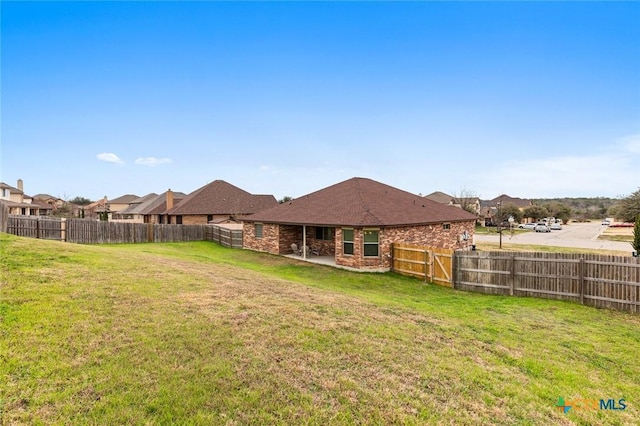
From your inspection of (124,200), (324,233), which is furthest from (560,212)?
(124,200)

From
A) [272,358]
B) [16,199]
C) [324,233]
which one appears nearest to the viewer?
[272,358]

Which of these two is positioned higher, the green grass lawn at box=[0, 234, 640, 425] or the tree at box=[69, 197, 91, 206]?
the tree at box=[69, 197, 91, 206]

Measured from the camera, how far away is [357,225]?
1644 centimetres

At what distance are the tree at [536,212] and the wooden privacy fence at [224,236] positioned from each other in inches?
2818

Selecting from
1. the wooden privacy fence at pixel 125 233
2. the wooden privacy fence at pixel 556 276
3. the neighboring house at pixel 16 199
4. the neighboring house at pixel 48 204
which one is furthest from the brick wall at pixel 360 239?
the neighboring house at pixel 48 204

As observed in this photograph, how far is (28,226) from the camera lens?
1994 cm

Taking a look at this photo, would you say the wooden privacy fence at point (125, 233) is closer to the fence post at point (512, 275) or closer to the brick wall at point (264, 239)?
the brick wall at point (264, 239)

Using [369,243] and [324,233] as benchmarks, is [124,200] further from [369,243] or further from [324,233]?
[369,243]

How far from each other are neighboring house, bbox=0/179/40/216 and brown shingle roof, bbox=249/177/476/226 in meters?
46.1

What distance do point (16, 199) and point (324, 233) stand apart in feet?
194

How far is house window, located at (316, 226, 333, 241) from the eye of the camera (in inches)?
835

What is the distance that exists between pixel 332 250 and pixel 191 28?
48.6ft

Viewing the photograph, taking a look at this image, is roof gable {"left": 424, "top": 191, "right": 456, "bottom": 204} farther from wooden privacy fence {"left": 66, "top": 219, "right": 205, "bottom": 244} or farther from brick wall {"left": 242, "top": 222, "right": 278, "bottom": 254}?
wooden privacy fence {"left": 66, "top": 219, "right": 205, "bottom": 244}

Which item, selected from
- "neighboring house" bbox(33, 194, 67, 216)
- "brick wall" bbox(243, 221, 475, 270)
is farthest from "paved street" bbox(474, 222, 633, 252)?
"neighboring house" bbox(33, 194, 67, 216)
